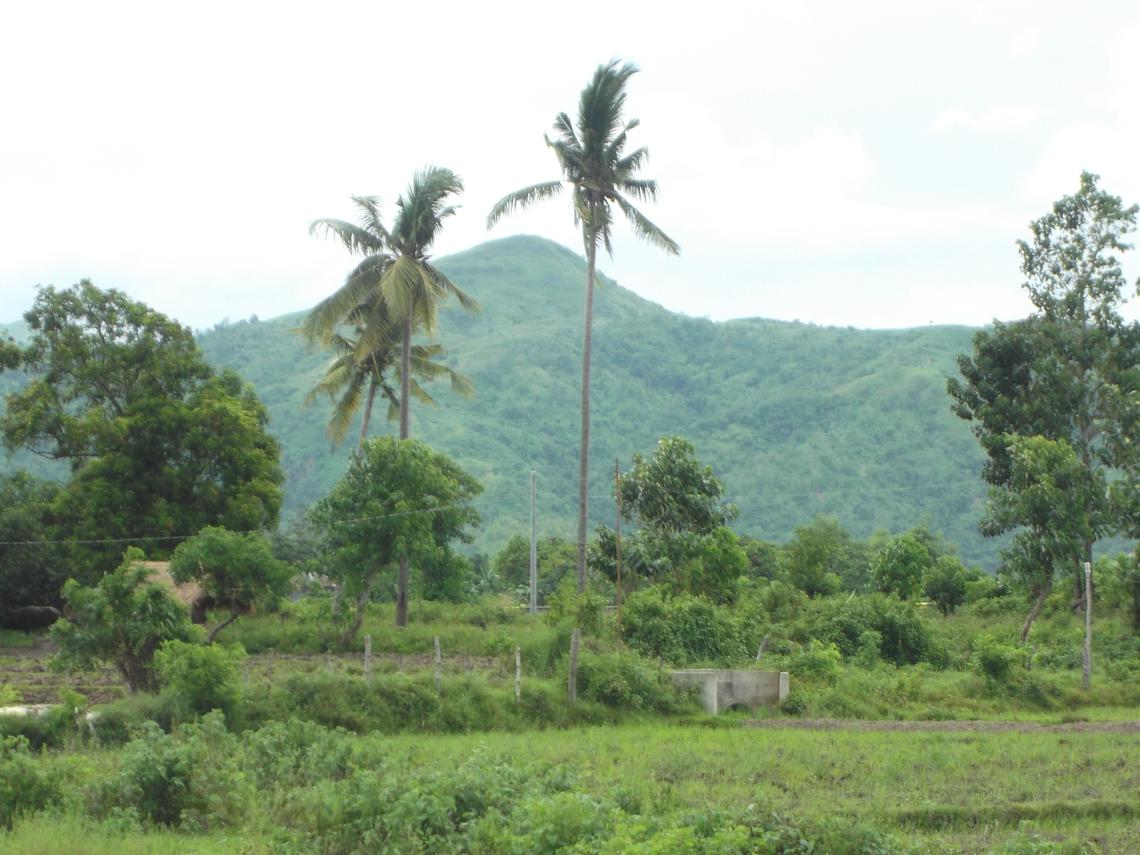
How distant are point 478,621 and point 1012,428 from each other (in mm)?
18864

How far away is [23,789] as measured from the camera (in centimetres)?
1485

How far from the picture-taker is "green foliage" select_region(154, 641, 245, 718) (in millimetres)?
A: 20797

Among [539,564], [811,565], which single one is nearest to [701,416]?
[539,564]

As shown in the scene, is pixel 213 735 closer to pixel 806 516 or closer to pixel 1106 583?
pixel 1106 583

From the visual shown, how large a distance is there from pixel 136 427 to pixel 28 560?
672 centimetres

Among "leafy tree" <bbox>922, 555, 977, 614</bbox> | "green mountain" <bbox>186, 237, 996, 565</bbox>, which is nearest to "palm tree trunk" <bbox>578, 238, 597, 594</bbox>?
"leafy tree" <bbox>922, 555, 977, 614</bbox>

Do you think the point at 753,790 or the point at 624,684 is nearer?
the point at 753,790

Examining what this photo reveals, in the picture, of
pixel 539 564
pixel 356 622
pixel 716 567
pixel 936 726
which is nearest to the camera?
pixel 936 726

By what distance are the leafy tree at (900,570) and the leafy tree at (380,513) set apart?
16070mm

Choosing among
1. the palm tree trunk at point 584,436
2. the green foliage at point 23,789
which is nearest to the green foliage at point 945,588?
the palm tree trunk at point 584,436

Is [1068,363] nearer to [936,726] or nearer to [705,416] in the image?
[936,726]

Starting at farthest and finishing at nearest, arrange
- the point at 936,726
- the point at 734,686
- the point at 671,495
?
the point at 671,495 → the point at 734,686 → the point at 936,726

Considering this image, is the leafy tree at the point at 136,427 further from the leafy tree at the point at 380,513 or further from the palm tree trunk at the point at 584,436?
the palm tree trunk at the point at 584,436

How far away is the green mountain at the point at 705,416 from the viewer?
103m
